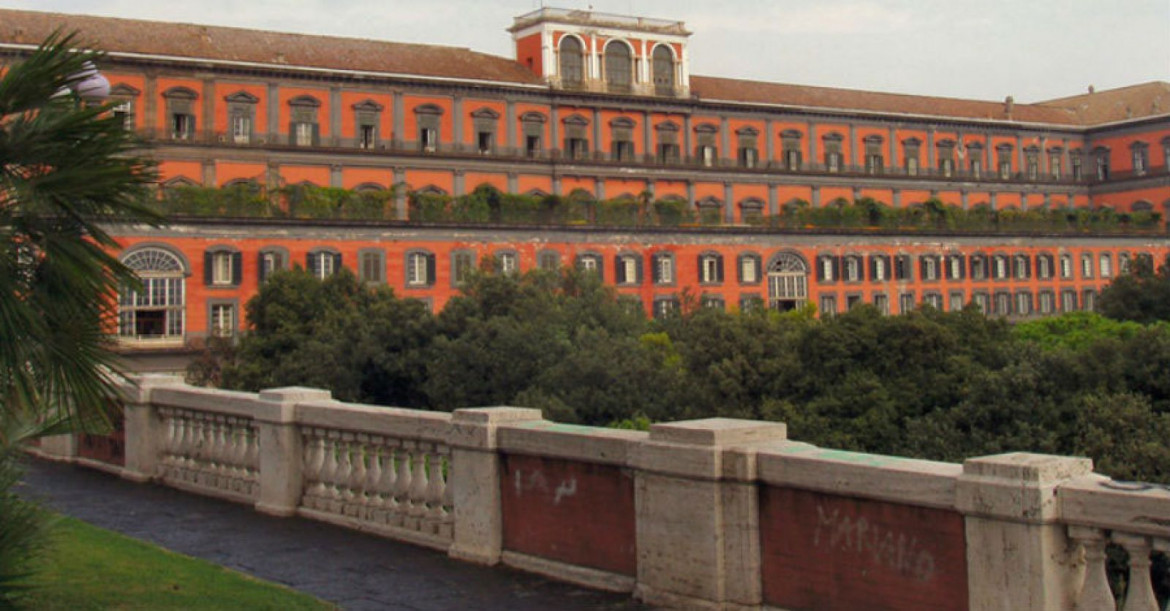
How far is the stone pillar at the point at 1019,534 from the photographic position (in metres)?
5.16

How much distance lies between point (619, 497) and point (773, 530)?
1.17 m

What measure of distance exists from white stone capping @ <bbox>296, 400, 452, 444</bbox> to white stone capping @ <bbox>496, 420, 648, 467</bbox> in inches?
25.3

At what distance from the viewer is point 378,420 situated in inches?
352

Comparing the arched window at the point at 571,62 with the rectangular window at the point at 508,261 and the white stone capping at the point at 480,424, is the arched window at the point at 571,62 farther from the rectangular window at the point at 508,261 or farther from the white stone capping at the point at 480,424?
the white stone capping at the point at 480,424

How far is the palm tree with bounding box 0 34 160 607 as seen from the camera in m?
4.79

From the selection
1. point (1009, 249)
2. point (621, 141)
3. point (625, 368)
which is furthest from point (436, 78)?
point (625, 368)

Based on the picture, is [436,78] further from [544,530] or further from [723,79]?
[544,530]

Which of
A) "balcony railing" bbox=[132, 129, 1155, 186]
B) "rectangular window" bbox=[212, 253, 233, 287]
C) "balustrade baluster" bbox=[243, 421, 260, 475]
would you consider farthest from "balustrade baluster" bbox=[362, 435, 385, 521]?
"balcony railing" bbox=[132, 129, 1155, 186]

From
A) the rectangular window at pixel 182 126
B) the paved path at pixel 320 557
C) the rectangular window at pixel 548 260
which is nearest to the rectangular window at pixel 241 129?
the rectangular window at pixel 182 126

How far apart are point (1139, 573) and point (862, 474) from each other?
1391 millimetres

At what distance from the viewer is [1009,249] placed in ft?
205

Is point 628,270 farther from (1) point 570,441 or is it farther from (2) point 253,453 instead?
(1) point 570,441

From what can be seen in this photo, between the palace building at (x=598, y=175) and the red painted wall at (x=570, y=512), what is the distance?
113 feet

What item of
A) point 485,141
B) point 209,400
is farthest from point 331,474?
point 485,141
